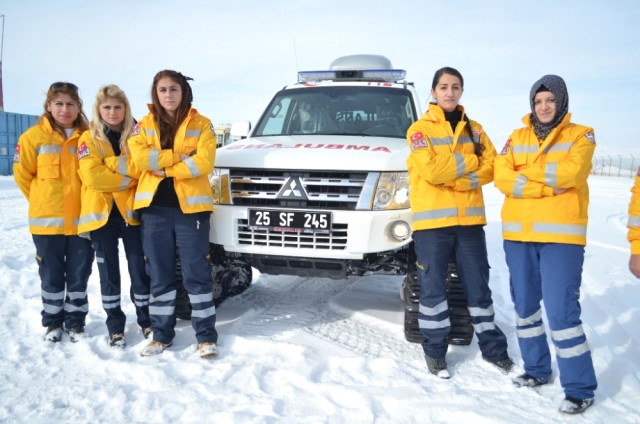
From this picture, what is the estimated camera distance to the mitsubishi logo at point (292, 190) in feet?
11.5

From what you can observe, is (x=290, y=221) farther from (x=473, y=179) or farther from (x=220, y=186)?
(x=473, y=179)

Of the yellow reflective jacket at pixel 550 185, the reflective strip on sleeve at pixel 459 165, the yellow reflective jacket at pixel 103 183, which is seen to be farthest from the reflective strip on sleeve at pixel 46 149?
the yellow reflective jacket at pixel 550 185

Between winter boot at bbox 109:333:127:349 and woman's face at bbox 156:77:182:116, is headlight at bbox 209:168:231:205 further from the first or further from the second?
winter boot at bbox 109:333:127:349

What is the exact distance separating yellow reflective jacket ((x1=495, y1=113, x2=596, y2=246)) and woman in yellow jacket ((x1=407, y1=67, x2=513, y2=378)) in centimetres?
22

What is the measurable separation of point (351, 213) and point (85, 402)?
1.93 m

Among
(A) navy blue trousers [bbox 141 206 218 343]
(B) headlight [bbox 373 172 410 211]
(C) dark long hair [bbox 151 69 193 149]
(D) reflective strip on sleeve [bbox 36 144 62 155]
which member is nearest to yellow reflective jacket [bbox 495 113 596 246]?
(B) headlight [bbox 373 172 410 211]

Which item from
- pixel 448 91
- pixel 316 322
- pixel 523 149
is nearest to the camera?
pixel 523 149

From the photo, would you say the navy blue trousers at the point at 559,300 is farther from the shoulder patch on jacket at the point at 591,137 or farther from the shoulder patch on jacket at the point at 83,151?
the shoulder patch on jacket at the point at 83,151

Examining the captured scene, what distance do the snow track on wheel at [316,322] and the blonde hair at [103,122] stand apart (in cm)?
168

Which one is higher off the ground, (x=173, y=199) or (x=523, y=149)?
(x=523, y=149)

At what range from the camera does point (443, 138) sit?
10.5 ft

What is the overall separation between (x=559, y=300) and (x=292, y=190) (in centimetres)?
181

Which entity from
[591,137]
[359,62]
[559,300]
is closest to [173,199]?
[559,300]

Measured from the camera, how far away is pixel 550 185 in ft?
9.13
